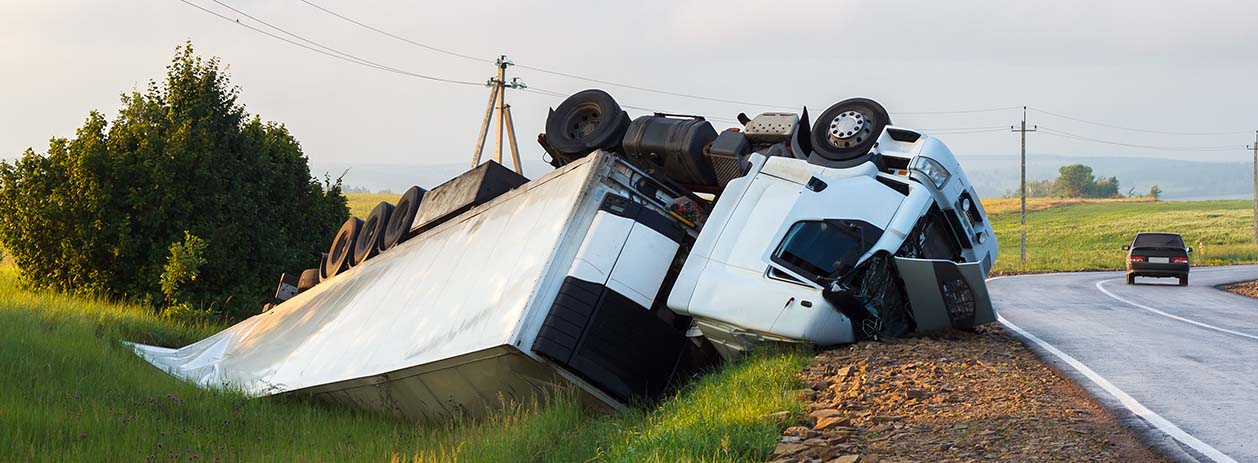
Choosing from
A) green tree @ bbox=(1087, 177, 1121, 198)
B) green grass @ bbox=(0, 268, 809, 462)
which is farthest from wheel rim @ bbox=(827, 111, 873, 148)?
green tree @ bbox=(1087, 177, 1121, 198)

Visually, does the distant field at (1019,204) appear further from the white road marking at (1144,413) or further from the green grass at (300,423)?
the green grass at (300,423)

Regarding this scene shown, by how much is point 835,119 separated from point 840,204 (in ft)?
3.55

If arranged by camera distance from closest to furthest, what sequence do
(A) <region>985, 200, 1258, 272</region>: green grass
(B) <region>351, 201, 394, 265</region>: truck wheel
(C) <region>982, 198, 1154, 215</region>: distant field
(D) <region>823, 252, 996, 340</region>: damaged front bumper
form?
(D) <region>823, 252, 996, 340</region>: damaged front bumper
(B) <region>351, 201, 394, 265</region>: truck wheel
(A) <region>985, 200, 1258, 272</region>: green grass
(C) <region>982, 198, 1154, 215</region>: distant field

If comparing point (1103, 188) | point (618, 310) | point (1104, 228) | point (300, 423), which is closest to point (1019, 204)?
point (1104, 228)

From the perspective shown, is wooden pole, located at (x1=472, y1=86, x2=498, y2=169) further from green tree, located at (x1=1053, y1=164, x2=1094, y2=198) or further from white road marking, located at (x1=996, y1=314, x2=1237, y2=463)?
green tree, located at (x1=1053, y1=164, x2=1094, y2=198)

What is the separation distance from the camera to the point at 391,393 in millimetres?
11047

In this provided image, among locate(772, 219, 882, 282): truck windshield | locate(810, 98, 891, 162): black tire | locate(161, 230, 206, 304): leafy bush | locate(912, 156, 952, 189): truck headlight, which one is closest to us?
locate(772, 219, 882, 282): truck windshield

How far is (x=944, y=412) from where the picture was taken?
7.45 metres

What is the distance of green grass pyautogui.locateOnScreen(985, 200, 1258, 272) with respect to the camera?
51.3 metres

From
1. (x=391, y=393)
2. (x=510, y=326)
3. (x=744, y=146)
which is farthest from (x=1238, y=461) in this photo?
(x=391, y=393)

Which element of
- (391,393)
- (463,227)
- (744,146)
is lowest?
(391,393)

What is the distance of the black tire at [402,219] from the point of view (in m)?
14.2

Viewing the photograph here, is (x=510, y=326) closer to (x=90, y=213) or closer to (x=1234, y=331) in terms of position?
(x=1234, y=331)

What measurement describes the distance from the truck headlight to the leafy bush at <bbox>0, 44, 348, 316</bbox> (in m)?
15.1
